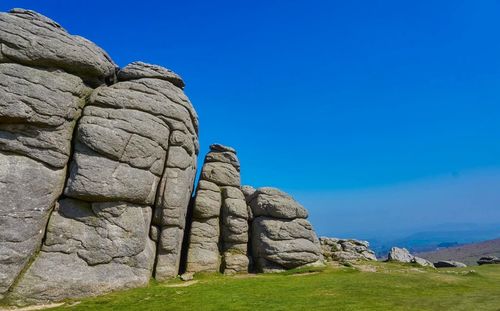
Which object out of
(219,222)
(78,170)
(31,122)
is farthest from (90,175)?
(219,222)

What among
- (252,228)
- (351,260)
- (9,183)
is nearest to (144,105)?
(9,183)

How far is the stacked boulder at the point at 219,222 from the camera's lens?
149 feet

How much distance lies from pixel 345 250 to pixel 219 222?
2701 cm

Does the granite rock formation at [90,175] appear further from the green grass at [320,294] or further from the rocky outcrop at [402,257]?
the rocky outcrop at [402,257]

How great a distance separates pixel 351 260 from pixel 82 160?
40.0m

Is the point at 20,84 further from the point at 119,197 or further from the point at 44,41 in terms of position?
the point at 119,197

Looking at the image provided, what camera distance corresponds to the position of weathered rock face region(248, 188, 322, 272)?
47.3 metres

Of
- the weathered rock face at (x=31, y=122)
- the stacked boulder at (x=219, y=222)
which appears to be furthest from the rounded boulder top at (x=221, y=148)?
the weathered rock face at (x=31, y=122)

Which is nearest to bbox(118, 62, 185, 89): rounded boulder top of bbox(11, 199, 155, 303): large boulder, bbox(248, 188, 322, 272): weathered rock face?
bbox(11, 199, 155, 303): large boulder

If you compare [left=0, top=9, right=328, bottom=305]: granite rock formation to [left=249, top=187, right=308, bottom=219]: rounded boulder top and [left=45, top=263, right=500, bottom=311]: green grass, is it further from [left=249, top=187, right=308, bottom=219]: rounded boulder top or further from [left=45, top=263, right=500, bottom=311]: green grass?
[left=249, top=187, right=308, bottom=219]: rounded boulder top

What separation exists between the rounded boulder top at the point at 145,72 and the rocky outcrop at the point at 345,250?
115 feet

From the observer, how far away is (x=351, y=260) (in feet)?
181

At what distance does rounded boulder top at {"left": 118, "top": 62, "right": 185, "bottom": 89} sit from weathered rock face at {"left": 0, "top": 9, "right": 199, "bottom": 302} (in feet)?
7.78

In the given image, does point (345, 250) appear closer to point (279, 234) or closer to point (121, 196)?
point (279, 234)
